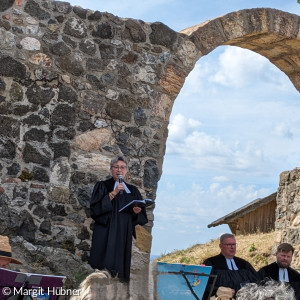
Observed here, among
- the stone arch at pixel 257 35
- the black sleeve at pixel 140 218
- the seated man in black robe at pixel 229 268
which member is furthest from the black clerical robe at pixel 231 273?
the stone arch at pixel 257 35

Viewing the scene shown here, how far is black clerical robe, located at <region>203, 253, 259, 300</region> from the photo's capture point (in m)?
6.39

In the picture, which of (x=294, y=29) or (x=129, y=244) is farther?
(x=294, y=29)

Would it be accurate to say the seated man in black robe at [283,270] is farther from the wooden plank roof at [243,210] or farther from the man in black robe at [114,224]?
the wooden plank roof at [243,210]

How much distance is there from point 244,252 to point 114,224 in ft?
16.6

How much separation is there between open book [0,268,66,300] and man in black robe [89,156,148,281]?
198cm

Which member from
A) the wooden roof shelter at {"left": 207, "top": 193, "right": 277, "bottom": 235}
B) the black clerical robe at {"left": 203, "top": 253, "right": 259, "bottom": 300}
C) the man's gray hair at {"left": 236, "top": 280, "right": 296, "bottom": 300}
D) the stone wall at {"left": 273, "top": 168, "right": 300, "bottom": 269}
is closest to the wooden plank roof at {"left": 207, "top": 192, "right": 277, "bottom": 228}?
the wooden roof shelter at {"left": 207, "top": 193, "right": 277, "bottom": 235}

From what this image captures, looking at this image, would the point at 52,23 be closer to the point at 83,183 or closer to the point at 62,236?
the point at 83,183

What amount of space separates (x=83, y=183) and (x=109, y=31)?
1680 millimetres

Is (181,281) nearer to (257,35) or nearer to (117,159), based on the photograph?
(117,159)

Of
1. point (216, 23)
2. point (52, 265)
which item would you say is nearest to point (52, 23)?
point (216, 23)

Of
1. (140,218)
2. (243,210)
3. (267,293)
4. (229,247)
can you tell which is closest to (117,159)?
(140,218)

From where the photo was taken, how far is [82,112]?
23.8ft

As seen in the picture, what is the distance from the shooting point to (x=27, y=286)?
4.55 m

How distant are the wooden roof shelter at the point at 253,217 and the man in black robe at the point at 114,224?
783 cm
